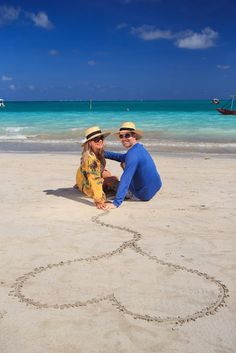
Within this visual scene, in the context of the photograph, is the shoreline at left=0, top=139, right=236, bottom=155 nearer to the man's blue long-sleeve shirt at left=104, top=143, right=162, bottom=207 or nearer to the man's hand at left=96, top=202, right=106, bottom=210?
the man's blue long-sleeve shirt at left=104, top=143, right=162, bottom=207

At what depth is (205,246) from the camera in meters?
4.30

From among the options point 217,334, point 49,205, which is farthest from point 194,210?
point 217,334

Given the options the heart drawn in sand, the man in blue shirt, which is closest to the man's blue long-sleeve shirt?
the man in blue shirt

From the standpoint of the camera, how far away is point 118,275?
3588 mm

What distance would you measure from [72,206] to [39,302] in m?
2.85

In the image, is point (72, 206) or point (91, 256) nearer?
point (91, 256)

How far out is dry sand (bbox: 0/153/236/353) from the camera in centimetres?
269

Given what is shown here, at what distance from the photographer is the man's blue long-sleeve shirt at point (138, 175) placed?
5.57 metres

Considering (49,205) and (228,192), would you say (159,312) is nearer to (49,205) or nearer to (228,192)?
(49,205)

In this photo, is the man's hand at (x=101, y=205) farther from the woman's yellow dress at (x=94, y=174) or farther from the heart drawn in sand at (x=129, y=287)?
the heart drawn in sand at (x=129, y=287)

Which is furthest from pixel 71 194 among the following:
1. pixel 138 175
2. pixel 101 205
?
pixel 138 175

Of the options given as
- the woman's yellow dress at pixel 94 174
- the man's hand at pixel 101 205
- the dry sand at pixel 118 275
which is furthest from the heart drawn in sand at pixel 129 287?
the woman's yellow dress at pixel 94 174

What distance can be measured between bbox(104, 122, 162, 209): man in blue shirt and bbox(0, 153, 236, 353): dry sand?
0.19 meters

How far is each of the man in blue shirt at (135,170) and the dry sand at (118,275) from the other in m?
0.19
